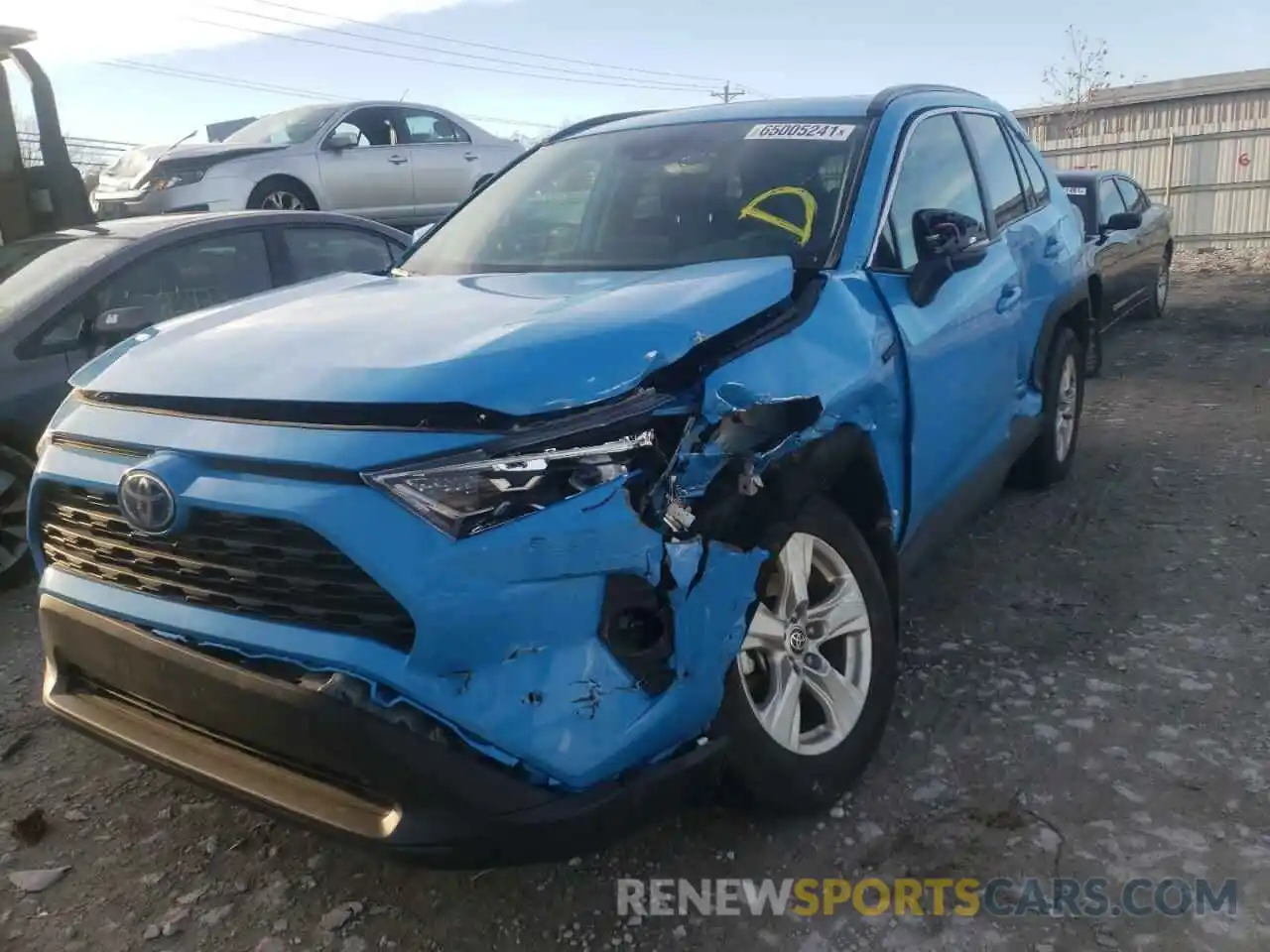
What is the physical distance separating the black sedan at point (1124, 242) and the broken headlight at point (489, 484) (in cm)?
642

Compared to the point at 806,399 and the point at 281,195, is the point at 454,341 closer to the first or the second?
the point at 806,399

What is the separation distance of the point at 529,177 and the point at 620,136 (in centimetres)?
37

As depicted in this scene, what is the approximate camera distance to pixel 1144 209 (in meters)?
10.2

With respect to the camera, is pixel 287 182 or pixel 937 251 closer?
pixel 937 251

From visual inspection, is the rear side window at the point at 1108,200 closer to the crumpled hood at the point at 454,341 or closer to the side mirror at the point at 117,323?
the crumpled hood at the point at 454,341

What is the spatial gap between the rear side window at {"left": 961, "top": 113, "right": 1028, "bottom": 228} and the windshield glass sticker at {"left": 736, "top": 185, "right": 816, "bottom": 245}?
1.33 meters

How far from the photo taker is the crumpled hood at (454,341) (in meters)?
2.10

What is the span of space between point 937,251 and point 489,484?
1833mm

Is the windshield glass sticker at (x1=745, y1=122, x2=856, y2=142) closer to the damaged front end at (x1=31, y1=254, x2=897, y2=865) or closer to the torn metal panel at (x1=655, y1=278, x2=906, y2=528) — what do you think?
the torn metal panel at (x1=655, y1=278, x2=906, y2=528)

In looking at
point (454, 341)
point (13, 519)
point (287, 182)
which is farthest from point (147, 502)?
point (287, 182)

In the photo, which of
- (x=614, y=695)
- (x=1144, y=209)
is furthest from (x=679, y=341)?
(x=1144, y=209)

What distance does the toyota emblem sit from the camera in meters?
2.17

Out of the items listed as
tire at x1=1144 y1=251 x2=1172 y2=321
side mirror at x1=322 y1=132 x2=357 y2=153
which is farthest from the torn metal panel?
tire at x1=1144 y1=251 x2=1172 y2=321

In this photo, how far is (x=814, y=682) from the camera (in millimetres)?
2660
